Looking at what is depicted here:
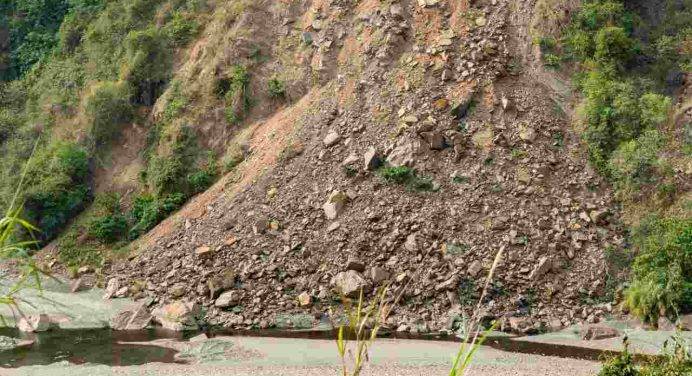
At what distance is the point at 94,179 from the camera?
3177cm

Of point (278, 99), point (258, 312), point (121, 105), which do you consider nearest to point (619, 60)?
point (278, 99)

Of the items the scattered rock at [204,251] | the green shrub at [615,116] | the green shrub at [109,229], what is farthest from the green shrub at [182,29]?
the green shrub at [615,116]

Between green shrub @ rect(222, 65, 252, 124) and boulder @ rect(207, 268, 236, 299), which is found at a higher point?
green shrub @ rect(222, 65, 252, 124)

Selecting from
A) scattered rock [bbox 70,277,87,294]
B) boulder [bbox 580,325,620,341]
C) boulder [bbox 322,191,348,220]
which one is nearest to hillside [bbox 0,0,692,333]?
boulder [bbox 322,191,348,220]

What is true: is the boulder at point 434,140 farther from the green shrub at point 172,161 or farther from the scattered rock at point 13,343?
the scattered rock at point 13,343

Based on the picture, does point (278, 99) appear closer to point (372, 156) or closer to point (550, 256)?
point (372, 156)

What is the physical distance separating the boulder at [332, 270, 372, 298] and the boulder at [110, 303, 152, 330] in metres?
5.32

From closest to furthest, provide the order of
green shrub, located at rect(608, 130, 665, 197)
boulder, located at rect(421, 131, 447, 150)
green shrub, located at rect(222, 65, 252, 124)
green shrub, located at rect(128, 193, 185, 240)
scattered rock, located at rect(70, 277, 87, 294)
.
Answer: green shrub, located at rect(608, 130, 665, 197) < boulder, located at rect(421, 131, 447, 150) < scattered rock, located at rect(70, 277, 87, 294) < green shrub, located at rect(128, 193, 185, 240) < green shrub, located at rect(222, 65, 252, 124)

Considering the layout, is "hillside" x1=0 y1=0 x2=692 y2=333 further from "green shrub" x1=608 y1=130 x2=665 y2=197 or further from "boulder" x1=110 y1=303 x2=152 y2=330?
"boulder" x1=110 y1=303 x2=152 y2=330

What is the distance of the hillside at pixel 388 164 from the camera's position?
21719 mm

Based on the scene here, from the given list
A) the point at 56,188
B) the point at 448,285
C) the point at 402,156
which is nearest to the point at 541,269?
the point at 448,285

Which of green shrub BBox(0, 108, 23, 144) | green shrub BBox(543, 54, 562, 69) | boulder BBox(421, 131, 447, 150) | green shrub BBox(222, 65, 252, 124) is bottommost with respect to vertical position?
boulder BBox(421, 131, 447, 150)

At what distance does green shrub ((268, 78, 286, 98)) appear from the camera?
95.6ft

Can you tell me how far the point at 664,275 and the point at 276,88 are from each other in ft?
49.9
